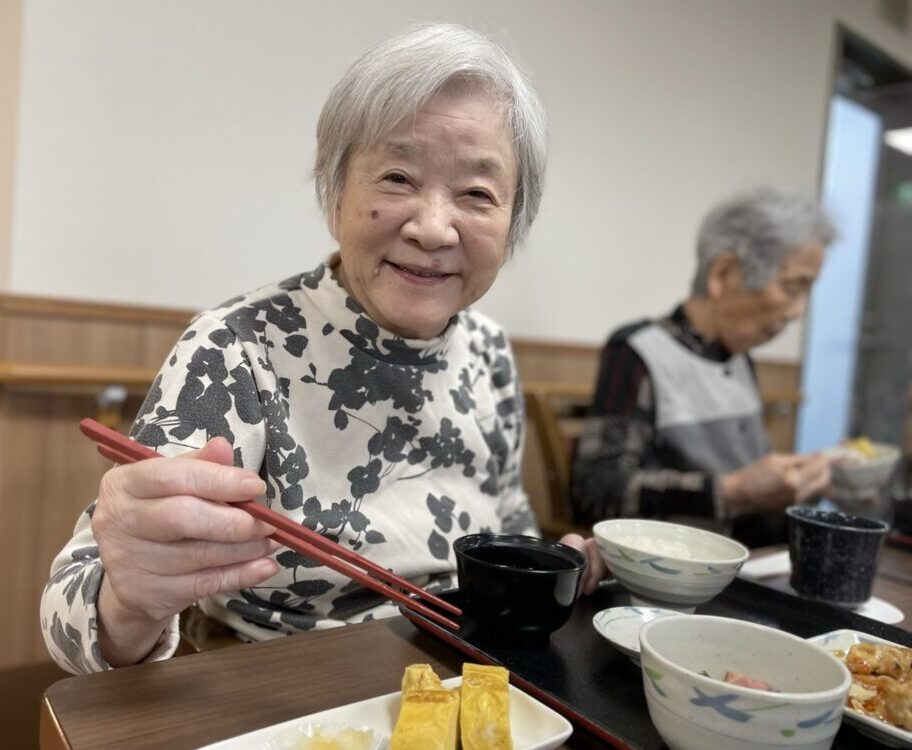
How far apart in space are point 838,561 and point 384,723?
0.68m

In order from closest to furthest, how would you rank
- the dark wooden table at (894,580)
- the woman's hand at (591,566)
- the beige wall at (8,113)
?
the woman's hand at (591,566) → the dark wooden table at (894,580) → the beige wall at (8,113)

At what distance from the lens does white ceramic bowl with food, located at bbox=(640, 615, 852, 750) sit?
0.48m

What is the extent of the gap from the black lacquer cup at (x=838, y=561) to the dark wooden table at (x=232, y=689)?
0.55 m

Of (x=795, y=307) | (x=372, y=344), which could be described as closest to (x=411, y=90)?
(x=372, y=344)

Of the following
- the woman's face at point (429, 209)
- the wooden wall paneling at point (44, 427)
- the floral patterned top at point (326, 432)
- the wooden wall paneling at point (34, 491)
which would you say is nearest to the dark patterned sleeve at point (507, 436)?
the floral patterned top at point (326, 432)

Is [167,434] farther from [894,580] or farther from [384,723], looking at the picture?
[894,580]

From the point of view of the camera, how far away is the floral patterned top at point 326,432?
0.89m

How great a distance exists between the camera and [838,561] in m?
0.96

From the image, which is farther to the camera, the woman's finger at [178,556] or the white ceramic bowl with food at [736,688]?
the woman's finger at [178,556]

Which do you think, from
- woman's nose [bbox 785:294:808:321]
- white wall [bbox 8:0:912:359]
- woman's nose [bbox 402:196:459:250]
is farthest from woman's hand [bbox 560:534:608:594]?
woman's nose [bbox 785:294:808:321]

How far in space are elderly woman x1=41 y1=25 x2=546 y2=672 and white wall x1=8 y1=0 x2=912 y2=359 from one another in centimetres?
16

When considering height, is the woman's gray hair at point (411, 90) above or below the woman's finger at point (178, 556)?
above

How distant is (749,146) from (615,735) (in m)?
3.26

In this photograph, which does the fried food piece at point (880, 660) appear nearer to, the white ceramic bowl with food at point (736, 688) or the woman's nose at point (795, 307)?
the white ceramic bowl with food at point (736, 688)
